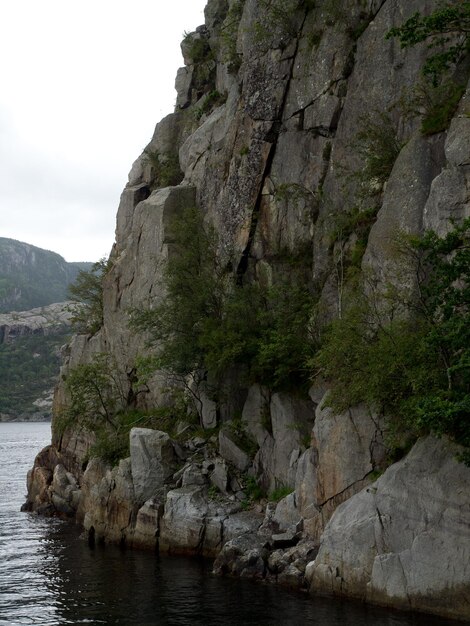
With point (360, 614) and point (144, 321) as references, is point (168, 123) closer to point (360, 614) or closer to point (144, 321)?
point (144, 321)

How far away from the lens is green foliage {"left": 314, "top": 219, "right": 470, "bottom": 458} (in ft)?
74.3

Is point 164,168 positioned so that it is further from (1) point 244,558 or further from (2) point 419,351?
(2) point 419,351

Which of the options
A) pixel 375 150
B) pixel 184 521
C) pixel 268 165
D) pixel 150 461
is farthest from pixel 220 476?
pixel 268 165

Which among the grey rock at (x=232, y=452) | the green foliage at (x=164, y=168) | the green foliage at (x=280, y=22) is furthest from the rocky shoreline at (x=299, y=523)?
the green foliage at (x=280, y=22)

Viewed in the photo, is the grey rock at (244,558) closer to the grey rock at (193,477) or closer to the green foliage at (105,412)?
the grey rock at (193,477)

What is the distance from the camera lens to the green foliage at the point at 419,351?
74.3 ft

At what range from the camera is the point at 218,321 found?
4072cm

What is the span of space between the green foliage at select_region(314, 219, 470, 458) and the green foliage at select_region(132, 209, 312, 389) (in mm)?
5162

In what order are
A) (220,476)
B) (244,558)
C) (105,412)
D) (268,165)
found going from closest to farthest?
(244,558), (220,476), (268,165), (105,412)

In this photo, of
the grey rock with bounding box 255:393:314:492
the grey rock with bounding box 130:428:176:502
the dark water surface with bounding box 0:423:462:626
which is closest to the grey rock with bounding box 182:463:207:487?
the grey rock with bounding box 130:428:176:502

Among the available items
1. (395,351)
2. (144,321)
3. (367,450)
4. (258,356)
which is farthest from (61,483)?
(395,351)

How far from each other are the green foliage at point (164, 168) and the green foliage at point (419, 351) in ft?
103

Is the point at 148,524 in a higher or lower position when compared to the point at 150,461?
lower

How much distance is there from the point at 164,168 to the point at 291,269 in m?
22.8
